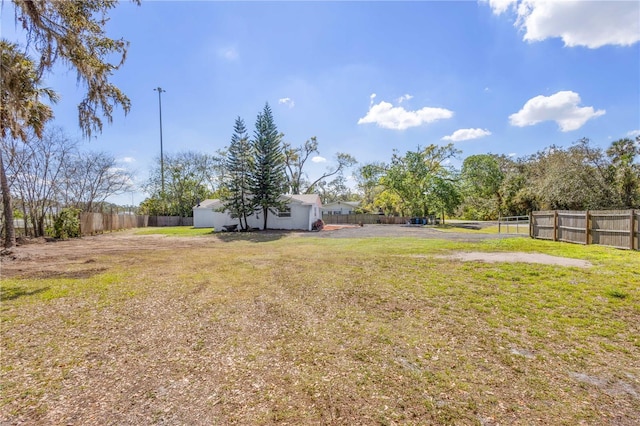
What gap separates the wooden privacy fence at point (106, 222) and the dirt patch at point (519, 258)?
22.0m

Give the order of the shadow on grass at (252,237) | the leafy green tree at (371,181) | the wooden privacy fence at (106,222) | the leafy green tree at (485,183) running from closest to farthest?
the shadow on grass at (252,237)
the wooden privacy fence at (106,222)
the leafy green tree at (485,183)
the leafy green tree at (371,181)

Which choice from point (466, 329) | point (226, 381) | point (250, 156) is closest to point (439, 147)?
point (250, 156)

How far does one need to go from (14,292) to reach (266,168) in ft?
55.7

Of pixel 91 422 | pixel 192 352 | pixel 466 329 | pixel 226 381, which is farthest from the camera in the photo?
pixel 466 329

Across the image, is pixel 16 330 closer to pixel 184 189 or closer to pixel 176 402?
pixel 176 402

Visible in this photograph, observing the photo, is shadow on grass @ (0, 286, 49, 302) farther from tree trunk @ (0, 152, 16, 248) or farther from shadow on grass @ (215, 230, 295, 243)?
shadow on grass @ (215, 230, 295, 243)

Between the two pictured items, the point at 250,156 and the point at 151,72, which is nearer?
the point at 151,72

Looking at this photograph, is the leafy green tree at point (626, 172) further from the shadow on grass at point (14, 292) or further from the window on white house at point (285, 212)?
the shadow on grass at point (14, 292)

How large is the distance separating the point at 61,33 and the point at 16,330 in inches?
246

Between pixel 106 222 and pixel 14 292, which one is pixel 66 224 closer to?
pixel 106 222

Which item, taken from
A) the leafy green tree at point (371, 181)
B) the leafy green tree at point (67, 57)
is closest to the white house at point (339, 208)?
the leafy green tree at point (371, 181)

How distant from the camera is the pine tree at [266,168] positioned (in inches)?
853

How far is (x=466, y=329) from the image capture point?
3.93m

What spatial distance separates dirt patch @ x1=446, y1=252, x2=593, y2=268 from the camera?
727 centimetres
